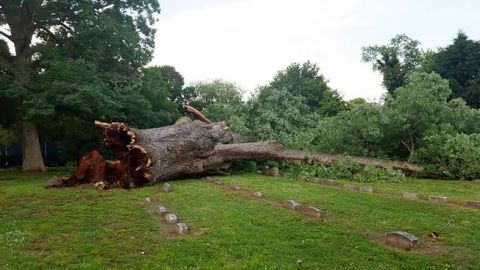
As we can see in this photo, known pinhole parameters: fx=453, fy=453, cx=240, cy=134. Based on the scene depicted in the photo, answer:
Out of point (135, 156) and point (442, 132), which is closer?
point (135, 156)

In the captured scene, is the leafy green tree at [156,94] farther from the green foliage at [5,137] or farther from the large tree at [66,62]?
the green foliage at [5,137]

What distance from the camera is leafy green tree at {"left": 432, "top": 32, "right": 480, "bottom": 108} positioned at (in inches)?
1328

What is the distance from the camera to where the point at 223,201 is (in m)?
10.6

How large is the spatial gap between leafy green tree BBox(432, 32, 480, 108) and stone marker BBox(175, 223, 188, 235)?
30.9 m

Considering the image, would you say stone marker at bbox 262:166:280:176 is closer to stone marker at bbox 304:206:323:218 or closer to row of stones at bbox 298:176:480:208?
row of stones at bbox 298:176:480:208

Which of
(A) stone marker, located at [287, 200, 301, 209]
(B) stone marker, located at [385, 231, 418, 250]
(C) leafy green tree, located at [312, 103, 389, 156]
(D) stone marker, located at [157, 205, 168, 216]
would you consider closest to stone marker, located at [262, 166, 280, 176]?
(C) leafy green tree, located at [312, 103, 389, 156]

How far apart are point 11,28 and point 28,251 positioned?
1927 centimetres

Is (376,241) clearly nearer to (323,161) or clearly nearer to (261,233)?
(261,233)

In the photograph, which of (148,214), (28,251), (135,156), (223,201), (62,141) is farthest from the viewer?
(62,141)

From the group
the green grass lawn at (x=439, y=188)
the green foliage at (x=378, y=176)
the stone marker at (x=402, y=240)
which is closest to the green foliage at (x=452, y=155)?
the green grass lawn at (x=439, y=188)

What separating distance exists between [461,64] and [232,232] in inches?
1291

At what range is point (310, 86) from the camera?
54625mm

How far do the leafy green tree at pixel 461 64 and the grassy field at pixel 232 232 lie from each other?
2419cm

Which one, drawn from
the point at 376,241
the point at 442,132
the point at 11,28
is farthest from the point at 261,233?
the point at 11,28
